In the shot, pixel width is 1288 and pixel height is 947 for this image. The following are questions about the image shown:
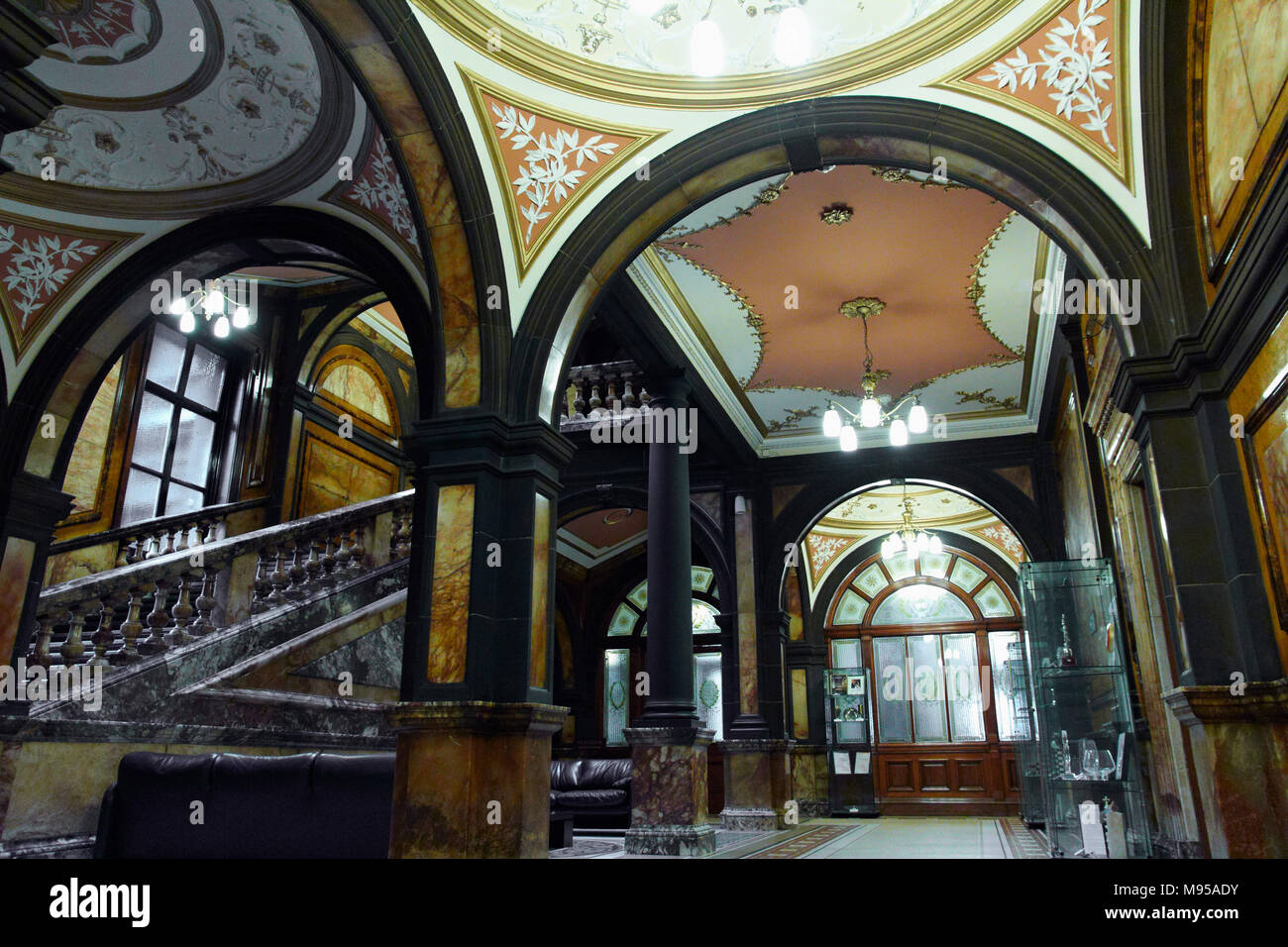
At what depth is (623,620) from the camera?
51.3 feet

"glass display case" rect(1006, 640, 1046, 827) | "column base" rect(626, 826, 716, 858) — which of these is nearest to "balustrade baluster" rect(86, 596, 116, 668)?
"column base" rect(626, 826, 716, 858)

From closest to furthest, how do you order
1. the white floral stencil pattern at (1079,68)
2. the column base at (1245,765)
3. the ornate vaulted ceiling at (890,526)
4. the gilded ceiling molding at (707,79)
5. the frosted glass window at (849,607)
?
the column base at (1245,765)
the white floral stencil pattern at (1079,68)
the gilded ceiling molding at (707,79)
the ornate vaulted ceiling at (890,526)
the frosted glass window at (849,607)

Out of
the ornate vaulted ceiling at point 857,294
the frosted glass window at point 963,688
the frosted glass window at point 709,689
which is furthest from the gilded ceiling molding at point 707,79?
the frosted glass window at point 963,688

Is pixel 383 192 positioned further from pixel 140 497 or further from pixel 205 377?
pixel 205 377

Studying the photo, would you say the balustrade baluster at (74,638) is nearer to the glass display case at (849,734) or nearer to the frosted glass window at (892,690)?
the glass display case at (849,734)

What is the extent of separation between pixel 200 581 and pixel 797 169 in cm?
531

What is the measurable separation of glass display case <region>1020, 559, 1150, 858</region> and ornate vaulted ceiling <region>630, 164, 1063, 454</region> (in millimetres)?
2491

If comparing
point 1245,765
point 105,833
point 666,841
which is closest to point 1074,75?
point 1245,765

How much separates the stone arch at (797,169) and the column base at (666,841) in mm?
3235

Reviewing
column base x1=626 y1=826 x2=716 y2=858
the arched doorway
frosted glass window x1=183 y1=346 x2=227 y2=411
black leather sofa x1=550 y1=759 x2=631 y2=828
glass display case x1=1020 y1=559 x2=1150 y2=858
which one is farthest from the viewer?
the arched doorway

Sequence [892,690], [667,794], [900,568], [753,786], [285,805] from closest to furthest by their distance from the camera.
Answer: [285,805] < [667,794] < [753,786] < [892,690] < [900,568]

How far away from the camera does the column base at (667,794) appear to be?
6.69m

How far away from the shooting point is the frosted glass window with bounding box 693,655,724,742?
604 inches

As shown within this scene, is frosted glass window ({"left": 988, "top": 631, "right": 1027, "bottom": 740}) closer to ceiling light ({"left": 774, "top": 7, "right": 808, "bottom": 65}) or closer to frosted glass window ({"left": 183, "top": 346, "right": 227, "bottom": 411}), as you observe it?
frosted glass window ({"left": 183, "top": 346, "right": 227, "bottom": 411})
